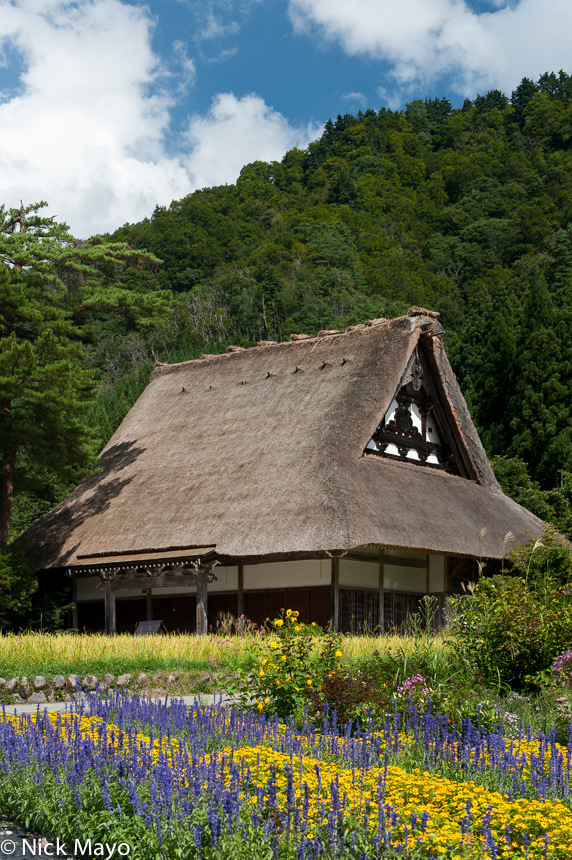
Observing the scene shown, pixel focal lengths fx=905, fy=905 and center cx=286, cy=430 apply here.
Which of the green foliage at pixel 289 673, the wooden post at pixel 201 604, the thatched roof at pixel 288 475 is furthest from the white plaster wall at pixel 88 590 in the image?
the green foliage at pixel 289 673

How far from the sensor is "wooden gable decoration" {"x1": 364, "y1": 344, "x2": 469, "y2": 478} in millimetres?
21048

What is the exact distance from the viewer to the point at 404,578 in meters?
20.7

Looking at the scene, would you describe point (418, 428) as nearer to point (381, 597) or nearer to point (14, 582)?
point (381, 597)

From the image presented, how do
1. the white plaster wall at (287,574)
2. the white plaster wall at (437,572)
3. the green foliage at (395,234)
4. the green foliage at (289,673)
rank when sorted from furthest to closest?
the green foliage at (395,234) → the white plaster wall at (437,572) → the white plaster wall at (287,574) → the green foliage at (289,673)

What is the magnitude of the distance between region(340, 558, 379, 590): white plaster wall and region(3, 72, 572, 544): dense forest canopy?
20569 mm

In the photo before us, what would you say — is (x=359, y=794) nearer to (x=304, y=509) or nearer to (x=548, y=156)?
(x=304, y=509)

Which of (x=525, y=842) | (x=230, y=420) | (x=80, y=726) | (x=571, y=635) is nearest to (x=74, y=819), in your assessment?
(x=80, y=726)

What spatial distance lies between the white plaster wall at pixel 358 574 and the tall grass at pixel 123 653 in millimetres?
4743

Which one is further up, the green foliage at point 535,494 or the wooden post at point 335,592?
the green foliage at point 535,494

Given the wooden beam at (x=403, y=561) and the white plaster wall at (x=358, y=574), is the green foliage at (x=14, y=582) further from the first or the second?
the wooden beam at (x=403, y=561)

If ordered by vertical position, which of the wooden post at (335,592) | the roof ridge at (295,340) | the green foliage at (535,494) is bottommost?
the wooden post at (335,592)

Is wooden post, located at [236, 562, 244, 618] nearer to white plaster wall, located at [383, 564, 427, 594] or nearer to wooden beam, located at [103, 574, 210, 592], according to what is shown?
wooden beam, located at [103, 574, 210, 592]

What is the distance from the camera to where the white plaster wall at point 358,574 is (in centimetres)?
1915

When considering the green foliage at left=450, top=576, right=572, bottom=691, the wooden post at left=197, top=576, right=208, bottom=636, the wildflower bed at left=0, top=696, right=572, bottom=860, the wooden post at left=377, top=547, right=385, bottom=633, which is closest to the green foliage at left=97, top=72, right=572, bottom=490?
the wooden post at left=377, top=547, right=385, bottom=633
